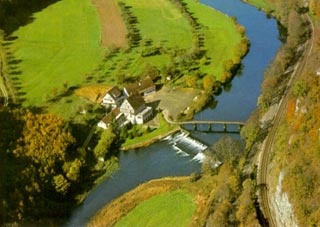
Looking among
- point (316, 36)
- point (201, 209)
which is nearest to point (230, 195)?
point (201, 209)

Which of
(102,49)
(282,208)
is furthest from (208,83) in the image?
→ (282,208)

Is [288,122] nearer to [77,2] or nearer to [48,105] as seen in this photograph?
[48,105]

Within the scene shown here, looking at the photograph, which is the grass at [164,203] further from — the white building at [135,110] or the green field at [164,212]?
the white building at [135,110]

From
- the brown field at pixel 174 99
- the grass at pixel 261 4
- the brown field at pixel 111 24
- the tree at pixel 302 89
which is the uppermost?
the tree at pixel 302 89

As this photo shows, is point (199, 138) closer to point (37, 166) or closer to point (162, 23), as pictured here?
point (37, 166)

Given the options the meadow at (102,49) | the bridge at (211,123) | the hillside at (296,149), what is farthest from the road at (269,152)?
the meadow at (102,49)

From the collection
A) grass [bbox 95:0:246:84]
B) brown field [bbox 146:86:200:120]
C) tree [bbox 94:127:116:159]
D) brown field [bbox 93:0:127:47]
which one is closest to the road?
grass [bbox 95:0:246:84]

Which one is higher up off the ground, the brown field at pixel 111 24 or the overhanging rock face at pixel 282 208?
the overhanging rock face at pixel 282 208
